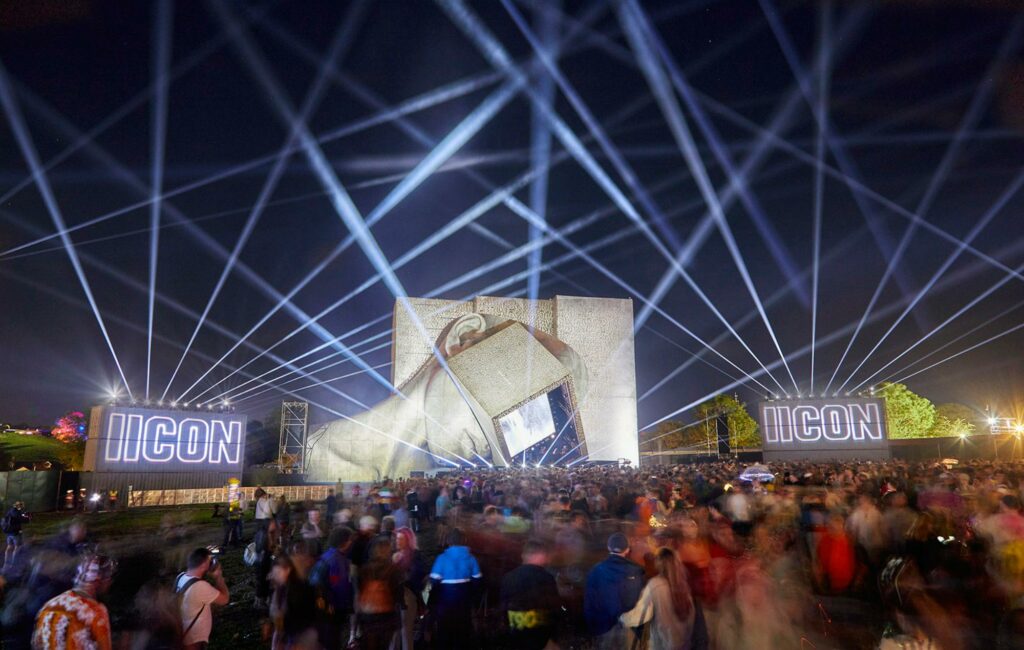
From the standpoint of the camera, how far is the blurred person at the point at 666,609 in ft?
12.6

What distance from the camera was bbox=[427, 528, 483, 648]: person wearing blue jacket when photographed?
492 centimetres

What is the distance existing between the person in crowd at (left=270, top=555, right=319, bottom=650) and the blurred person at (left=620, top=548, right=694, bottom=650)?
2.14m

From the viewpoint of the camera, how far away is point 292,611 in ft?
14.4

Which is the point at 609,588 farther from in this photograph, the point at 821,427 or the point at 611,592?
the point at 821,427

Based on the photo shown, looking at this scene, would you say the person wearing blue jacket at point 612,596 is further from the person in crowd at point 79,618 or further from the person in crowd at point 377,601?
the person in crowd at point 79,618

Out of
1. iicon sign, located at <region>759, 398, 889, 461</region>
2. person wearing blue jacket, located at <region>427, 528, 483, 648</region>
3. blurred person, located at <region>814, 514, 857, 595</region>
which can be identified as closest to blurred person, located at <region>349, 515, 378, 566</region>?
person wearing blue jacket, located at <region>427, 528, 483, 648</region>

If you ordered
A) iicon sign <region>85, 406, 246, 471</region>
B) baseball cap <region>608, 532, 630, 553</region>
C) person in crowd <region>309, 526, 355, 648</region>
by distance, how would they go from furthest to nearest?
iicon sign <region>85, 406, 246, 471</region>
person in crowd <region>309, 526, 355, 648</region>
baseball cap <region>608, 532, 630, 553</region>

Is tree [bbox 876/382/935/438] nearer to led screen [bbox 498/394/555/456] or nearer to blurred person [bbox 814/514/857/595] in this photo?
led screen [bbox 498/394/555/456]

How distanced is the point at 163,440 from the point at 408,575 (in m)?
20.6

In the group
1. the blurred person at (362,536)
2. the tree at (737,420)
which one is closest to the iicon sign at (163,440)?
the blurred person at (362,536)

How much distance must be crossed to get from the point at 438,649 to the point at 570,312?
39.6m

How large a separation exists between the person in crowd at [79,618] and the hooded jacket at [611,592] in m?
2.77

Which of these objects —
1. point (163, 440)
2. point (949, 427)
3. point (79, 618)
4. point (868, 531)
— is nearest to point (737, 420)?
point (949, 427)

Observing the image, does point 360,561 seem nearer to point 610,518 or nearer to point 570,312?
point 610,518
